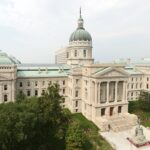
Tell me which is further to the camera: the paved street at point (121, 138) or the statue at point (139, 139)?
the statue at point (139, 139)

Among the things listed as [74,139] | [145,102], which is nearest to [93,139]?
[74,139]

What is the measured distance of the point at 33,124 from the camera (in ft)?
146

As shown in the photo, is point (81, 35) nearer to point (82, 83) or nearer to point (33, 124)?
point (82, 83)

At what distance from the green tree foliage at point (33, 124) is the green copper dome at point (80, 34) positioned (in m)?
36.7

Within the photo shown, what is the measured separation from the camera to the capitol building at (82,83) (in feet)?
215

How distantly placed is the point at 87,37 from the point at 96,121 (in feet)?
112

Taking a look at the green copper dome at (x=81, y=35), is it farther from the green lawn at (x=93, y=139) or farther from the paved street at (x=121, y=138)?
the paved street at (x=121, y=138)

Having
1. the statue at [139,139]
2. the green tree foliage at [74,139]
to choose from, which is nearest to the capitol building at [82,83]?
the statue at [139,139]

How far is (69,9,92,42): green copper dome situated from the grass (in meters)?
29.7

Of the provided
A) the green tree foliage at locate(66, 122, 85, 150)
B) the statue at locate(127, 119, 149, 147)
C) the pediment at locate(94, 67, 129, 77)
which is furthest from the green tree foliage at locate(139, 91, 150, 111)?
the green tree foliage at locate(66, 122, 85, 150)

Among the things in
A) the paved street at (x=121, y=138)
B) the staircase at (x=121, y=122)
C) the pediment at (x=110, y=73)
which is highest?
the pediment at (x=110, y=73)

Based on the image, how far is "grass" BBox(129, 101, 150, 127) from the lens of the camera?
6887cm

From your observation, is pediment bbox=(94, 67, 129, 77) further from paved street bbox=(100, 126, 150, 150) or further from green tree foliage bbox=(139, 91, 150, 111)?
paved street bbox=(100, 126, 150, 150)

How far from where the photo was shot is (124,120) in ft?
217
